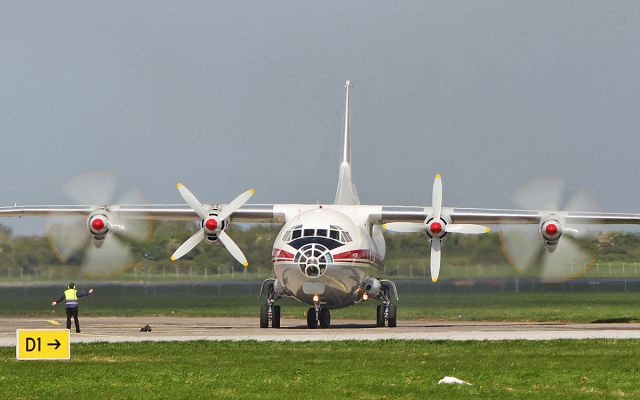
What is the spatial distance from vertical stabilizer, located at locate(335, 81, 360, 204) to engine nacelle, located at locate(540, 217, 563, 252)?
825 cm

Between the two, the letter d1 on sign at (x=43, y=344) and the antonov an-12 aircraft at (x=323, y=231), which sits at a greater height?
the antonov an-12 aircraft at (x=323, y=231)

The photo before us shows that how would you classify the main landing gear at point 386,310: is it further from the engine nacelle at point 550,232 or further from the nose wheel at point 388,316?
the engine nacelle at point 550,232

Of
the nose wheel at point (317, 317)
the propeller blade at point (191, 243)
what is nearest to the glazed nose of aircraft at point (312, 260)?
the nose wheel at point (317, 317)

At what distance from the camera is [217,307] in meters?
54.2

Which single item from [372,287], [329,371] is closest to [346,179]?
[372,287]

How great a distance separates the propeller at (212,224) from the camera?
38188mm

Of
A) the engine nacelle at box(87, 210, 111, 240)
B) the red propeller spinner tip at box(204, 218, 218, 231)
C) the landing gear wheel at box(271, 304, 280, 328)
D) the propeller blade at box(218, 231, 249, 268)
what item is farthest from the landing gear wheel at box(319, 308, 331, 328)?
the engine nacelle at box(87, 210, 111, 240)

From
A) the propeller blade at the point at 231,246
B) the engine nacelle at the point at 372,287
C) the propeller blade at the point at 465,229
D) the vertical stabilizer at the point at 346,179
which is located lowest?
the engine nacelle at the point at 372,287

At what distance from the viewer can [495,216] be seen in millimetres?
40938

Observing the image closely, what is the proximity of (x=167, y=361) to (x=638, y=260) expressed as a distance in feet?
132

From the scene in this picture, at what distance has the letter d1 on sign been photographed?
21.9m

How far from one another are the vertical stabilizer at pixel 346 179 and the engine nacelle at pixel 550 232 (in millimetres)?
8246

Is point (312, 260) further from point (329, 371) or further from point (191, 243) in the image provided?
point (329, 371)

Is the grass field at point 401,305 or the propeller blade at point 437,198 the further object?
the grass field at point 401,305
